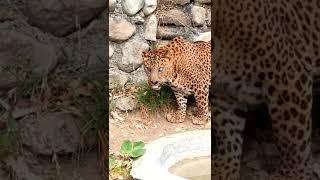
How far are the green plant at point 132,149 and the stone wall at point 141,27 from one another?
56 centimetres

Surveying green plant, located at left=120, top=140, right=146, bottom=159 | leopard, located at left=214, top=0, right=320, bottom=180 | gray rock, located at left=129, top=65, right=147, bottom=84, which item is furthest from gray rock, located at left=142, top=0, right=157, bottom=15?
leopard, located at left=214, top=0, right=320, bottom=180

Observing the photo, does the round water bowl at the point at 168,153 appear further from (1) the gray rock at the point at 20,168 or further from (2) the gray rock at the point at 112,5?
(2) the gray rock at the point at 112,5

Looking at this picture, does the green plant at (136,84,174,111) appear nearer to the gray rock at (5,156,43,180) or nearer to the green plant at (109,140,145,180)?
the green plant at (109,140,145,180)

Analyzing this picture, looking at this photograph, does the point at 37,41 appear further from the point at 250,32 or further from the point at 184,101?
the point at 250,32

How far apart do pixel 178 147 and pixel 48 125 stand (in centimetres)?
48

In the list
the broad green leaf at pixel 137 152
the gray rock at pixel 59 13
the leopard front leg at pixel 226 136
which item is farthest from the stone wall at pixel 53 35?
the leopard front leg at pixel 226 136

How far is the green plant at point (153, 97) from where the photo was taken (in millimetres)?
3402

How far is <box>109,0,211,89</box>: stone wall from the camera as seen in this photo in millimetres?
3439

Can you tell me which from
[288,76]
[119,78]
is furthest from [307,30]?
[119,78]

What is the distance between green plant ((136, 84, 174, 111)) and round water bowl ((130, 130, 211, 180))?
1.12ft

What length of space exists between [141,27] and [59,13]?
563 mm

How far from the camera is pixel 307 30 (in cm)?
235

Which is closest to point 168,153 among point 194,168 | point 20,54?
point 194,168

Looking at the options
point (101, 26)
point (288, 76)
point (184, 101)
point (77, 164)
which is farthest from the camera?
point (184, 101)
